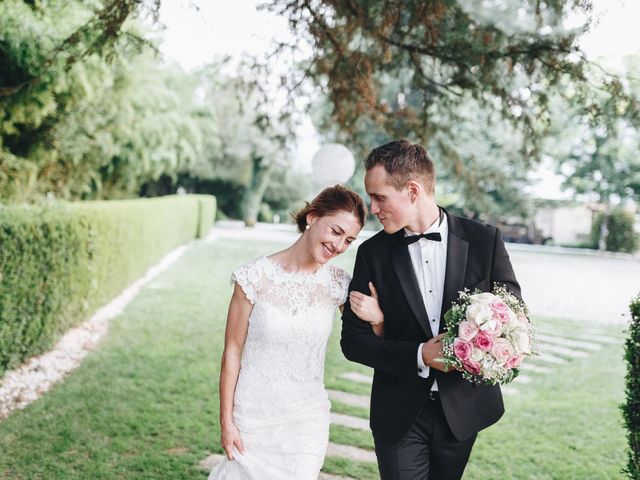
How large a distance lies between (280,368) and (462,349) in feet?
3.27

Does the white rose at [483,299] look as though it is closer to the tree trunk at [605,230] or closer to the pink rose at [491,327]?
the pink rose at [491,327]

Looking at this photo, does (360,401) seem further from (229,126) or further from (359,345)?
(229,126)

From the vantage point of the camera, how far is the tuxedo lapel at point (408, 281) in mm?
2596

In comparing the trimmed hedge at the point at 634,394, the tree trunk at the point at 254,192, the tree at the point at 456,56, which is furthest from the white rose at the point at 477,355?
the tree trunk at the point at 254,192

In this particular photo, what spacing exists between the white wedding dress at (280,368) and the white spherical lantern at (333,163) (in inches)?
236

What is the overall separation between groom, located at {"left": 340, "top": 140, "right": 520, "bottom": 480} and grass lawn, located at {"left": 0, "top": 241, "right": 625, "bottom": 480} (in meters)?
1.86

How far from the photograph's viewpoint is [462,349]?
2213 millimetres

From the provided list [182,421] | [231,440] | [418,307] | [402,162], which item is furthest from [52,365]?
[402,162]

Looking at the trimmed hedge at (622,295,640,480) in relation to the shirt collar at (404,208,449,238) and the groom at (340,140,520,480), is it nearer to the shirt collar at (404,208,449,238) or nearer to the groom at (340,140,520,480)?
the groom at (340,140,520,480)

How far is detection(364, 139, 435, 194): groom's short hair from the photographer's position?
8.50 ft

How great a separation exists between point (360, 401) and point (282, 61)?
136 inches

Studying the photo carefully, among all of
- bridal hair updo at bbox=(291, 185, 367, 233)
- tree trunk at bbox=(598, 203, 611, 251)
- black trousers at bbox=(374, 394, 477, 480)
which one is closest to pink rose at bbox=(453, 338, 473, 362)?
black trousers at bbox=(374, 394, 477, 480)

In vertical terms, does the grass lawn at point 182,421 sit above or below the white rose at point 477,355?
below

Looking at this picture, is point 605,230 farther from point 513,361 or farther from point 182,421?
point 513,361
